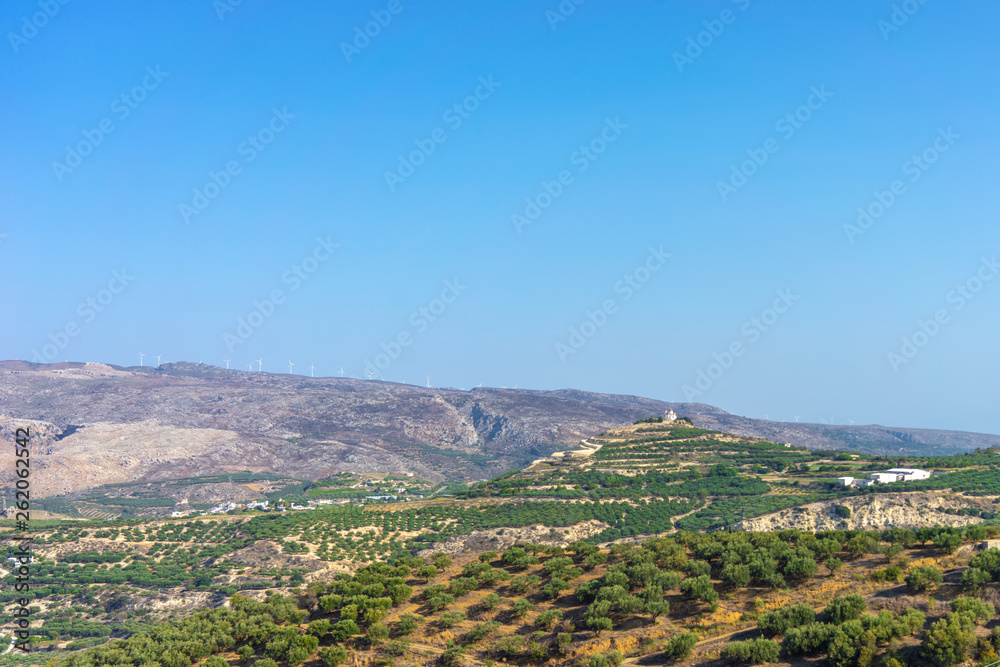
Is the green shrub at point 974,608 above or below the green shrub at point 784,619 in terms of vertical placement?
above

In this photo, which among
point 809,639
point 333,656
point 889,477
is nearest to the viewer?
point 809,639

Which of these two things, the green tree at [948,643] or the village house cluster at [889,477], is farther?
the village house cluster at [889,477]

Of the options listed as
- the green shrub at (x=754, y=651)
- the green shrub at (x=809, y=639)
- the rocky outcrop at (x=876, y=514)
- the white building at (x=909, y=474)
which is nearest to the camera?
the green shrub at (x=809, y=639)

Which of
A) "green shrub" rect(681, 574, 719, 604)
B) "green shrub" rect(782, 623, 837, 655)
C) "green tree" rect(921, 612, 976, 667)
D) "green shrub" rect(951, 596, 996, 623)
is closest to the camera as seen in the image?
"green tree" rect(921, 612, 976, 667)

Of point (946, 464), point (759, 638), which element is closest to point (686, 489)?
point (946, 464)

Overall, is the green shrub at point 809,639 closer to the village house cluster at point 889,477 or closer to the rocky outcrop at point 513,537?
the rocky outcrop at point 513,537

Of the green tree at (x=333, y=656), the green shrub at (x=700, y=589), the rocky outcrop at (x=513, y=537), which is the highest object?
the green shrub at (x=700, y=589)

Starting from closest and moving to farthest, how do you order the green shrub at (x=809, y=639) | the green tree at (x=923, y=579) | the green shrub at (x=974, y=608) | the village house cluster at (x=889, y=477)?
1. the green shrub at (x=974, y=608)
2. the green shrub at (x=809, y=639)
3. the green tree at (x=923, y=579)
4. the village house cluster at (x=889, y=477)

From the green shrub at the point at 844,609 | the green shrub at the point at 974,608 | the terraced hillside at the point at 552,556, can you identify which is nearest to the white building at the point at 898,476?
the terraced hillside at the point at 552,556

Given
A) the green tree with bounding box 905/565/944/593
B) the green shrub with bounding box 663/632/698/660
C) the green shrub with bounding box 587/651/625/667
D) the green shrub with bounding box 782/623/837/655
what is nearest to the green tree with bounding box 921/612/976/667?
the green shrub with bounding box 782/623/837/655

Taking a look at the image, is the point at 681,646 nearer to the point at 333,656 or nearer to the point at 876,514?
the point at 333,656

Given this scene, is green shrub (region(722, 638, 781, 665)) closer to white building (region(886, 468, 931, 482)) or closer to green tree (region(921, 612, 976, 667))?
green tree (region(921, 612, 976, 667))

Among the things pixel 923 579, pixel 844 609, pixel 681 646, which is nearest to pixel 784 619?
pixel 844 609

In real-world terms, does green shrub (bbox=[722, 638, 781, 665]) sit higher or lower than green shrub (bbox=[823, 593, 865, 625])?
lower
